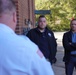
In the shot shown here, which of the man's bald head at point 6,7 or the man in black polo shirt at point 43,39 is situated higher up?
the man's bald head at point 6,7

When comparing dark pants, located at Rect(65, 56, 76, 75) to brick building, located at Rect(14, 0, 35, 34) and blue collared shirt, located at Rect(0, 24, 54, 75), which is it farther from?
blue collared shirt, located at Rect(0, 24, 54, 75)

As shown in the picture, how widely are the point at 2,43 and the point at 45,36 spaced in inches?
164

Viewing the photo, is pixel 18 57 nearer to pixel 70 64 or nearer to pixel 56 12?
pixel 70 64

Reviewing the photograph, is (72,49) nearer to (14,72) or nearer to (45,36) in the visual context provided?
(45,36)

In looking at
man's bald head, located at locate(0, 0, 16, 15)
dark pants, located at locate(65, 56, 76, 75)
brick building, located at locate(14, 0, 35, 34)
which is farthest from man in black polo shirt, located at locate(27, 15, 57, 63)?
man's bald head, located at locate(0, 0, 16, 15)

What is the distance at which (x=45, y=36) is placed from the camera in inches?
223

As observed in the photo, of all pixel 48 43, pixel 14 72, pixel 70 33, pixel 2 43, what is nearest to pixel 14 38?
pixel 2 43

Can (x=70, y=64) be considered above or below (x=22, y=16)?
below

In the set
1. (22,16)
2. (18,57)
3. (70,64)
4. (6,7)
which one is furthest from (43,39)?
(18,57)

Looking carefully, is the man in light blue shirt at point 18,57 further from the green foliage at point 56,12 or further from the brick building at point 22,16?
the green foliage at point 56,12

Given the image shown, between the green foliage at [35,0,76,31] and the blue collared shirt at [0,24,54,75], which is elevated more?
the blue collared shirt at [0,24,54,75]

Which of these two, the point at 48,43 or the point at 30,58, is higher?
the point at 30,58

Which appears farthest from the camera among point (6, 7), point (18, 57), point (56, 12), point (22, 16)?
point (56, 12)

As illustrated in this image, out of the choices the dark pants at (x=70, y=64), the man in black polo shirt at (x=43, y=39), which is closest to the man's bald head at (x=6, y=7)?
the man in black polo shirt at (x=43, y=39)
